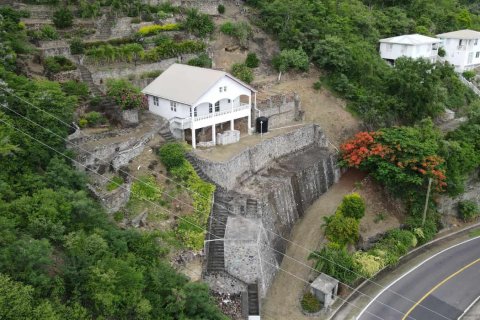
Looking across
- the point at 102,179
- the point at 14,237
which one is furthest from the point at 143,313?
the point at 102,179

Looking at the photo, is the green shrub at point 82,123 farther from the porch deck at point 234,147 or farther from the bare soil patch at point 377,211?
the bare soil patch at point 377,211

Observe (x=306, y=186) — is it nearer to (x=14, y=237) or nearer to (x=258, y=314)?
(x=258, y=314)

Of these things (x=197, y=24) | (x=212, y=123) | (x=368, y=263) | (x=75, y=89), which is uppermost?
(x=197, y=24)

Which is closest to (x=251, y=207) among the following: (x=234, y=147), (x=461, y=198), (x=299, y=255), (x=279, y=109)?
(x=299, y=255)

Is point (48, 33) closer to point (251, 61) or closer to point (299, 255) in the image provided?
point (251, 61)

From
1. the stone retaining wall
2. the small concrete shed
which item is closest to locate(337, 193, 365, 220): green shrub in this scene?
the small concrete shed

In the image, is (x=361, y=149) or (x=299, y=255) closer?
(x=299, y=255)
